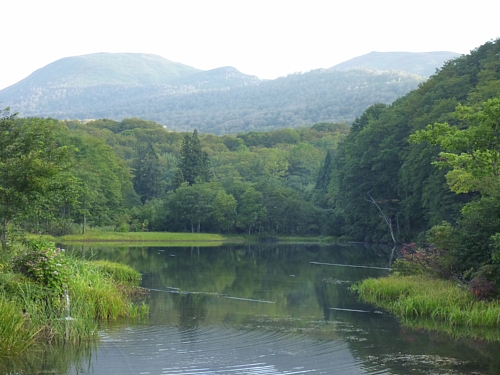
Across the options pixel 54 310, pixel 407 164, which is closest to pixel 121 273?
pixel 54 310

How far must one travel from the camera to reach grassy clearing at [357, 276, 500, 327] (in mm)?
19047

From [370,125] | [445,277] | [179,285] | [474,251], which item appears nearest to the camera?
[474,251]

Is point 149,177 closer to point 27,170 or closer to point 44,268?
point 27,170

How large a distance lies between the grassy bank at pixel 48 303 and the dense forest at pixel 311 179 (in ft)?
17.6

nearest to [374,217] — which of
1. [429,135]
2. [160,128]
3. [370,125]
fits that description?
[370,125]

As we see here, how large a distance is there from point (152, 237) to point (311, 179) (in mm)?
46716

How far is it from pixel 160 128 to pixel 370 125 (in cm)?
8038

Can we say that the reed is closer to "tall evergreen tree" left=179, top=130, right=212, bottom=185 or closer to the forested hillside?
the forested hillside

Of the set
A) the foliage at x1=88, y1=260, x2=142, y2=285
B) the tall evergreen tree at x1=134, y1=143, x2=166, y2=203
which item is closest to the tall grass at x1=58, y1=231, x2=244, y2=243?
the tall evergreen tree at x1=134, y1=143, x2=166, y2=203

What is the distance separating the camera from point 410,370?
1388cm

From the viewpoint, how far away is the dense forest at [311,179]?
77.4 ft

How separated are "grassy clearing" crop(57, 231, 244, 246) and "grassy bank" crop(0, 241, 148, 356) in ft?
152

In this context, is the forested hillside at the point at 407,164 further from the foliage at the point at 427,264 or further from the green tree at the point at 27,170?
the green tree at the point at 27,170

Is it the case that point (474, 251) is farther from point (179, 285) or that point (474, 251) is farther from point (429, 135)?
point (179, 285)
